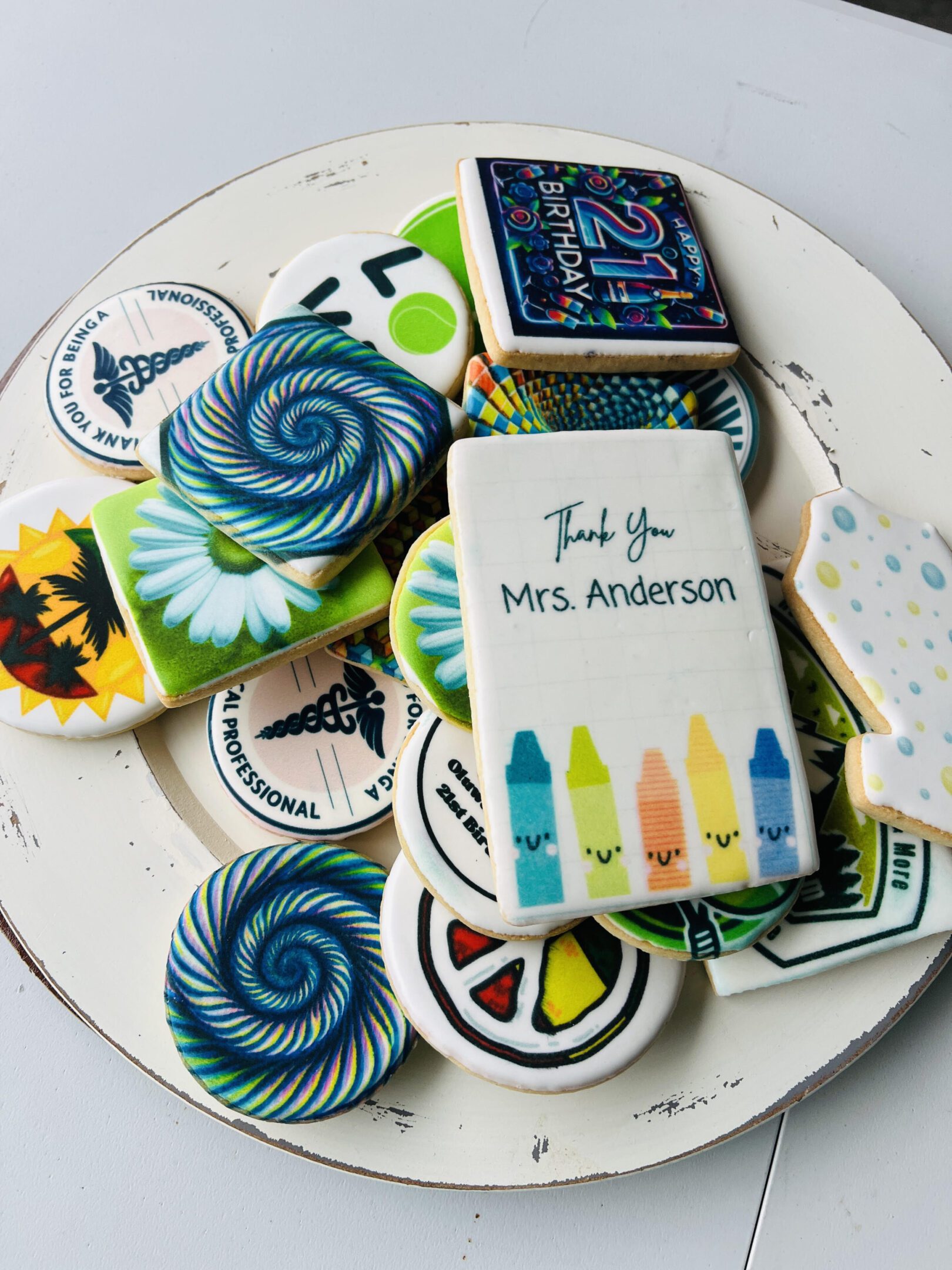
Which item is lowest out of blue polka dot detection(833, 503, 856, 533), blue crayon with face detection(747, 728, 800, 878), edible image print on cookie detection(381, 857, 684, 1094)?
edible image print on cookie detection(381, 857, 684, 1094)

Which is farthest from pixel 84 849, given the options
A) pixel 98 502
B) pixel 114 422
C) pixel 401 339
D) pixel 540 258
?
pixel 540 258

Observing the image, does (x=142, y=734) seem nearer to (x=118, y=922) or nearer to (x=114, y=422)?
(x=118, y=922)

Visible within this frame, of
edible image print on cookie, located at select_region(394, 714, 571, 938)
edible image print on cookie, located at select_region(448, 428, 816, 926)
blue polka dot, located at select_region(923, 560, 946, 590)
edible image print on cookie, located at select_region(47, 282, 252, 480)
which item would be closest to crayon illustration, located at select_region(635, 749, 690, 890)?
edible image print on cookie, located at select_region(448, 428, 816, 926)

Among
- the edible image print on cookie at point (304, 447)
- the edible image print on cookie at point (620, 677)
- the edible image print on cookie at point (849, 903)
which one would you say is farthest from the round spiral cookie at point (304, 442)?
the edible image print on cookie at point (849, 903)

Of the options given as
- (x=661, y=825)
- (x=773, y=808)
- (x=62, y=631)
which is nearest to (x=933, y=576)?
(x=773, y=808)

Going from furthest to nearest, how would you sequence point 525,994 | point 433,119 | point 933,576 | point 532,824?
point 433,119
point 933,576
point 525,994
point 532,824

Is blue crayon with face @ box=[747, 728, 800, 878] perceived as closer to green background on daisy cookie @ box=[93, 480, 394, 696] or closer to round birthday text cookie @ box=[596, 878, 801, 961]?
round birthday text cookie @ box=[596, 878, 801, 961]

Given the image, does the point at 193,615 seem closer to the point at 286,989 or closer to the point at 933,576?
the point at 286,989

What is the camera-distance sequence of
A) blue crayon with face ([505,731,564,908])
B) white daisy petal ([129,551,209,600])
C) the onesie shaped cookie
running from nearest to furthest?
blue crayon with face ([505,731,564,908]) → the onesie shaped cookie → white daisy petal ([129,551,209,600])
